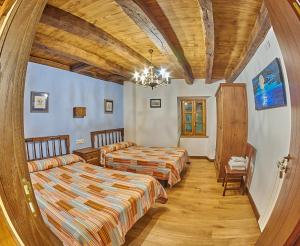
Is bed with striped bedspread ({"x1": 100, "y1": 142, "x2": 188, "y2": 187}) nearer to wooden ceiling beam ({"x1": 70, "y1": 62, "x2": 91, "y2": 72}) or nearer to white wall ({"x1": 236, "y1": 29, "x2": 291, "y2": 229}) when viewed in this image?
white wall ({"x1": 236, "y1": 29, "x2": 291, "y2": 229})

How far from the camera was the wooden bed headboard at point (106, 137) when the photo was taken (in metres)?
4.84

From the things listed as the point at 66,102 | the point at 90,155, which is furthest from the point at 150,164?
the point at 66,102

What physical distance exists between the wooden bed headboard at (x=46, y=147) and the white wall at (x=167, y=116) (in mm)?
2463

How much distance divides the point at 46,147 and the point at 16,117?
3.35 metres

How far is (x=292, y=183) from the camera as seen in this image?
0.88m

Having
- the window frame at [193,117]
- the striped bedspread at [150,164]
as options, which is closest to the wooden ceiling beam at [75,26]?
the striped bedspread at [150,164]

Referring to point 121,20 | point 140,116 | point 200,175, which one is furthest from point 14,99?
point 140,116

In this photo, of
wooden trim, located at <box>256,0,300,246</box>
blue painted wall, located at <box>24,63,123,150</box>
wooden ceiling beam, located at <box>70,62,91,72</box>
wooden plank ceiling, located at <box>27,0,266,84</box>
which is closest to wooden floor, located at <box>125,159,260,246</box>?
wooden trim, located at <box>256,0,300,246</box>

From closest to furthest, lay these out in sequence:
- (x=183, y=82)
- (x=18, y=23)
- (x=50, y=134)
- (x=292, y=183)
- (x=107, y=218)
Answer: (x=18, y=23), (x=292, y=183), (x=107, y=218), (x=50, y=134), (x=183, y=82)

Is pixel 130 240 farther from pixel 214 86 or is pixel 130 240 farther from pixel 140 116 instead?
pixel 214 86

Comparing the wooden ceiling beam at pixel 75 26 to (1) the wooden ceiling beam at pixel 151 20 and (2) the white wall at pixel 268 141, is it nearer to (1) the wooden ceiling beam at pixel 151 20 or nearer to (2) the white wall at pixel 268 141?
(1) the wooden ceiling beam at pixel 151 20

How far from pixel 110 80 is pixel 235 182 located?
4166 millimetres

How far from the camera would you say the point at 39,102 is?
346 centimetres

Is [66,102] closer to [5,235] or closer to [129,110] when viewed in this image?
[129,110]
